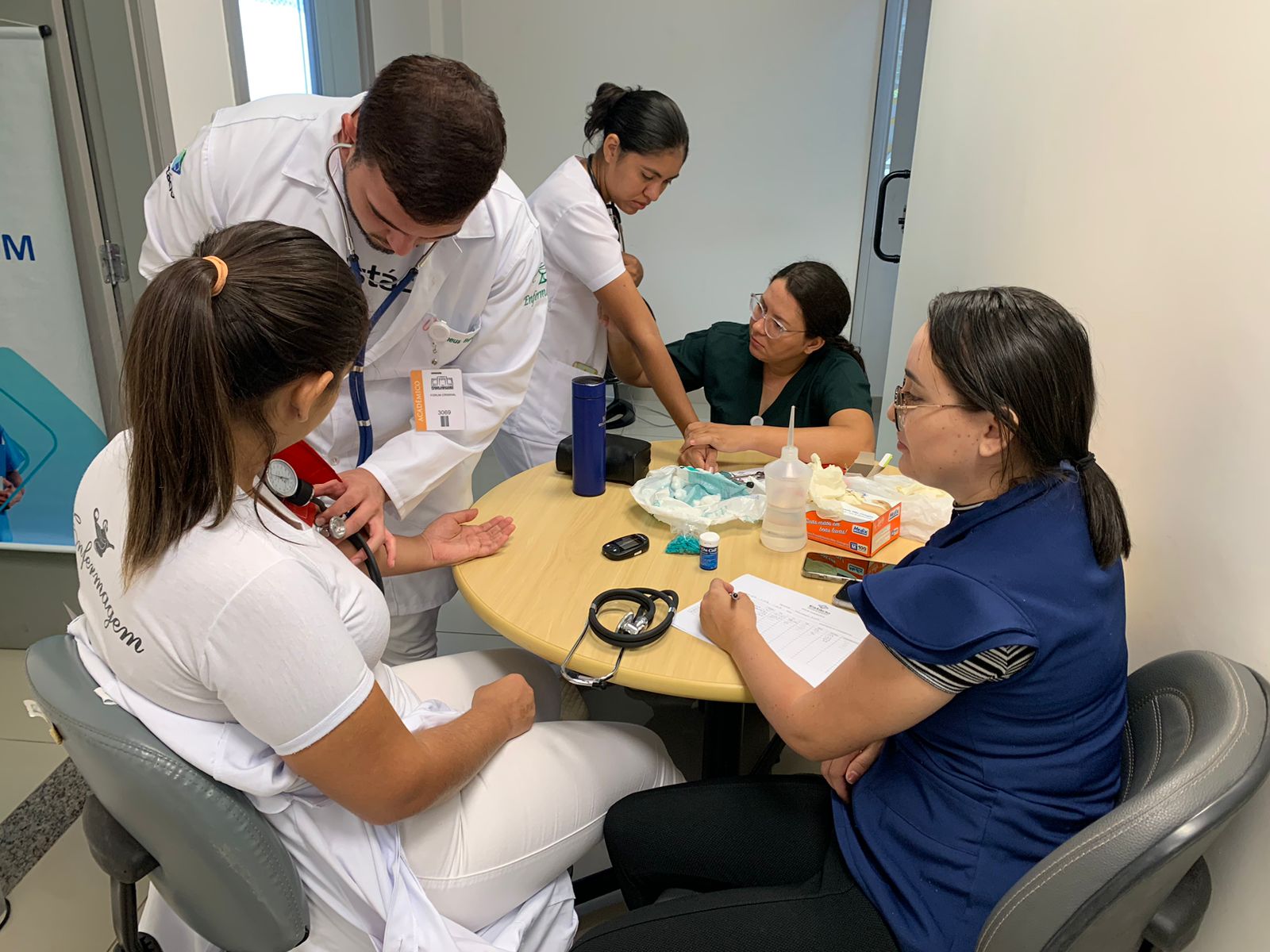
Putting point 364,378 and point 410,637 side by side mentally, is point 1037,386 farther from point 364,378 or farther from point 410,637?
point 410,637

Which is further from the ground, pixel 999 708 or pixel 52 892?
pixel 999 708

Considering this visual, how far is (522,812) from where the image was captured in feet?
3.67

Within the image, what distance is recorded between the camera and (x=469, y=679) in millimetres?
1448

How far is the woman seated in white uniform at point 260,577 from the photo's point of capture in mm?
827

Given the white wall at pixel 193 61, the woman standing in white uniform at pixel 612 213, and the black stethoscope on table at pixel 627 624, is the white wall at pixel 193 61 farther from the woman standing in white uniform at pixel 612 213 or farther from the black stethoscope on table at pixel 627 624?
the black stethoscope on table at pixel 627 624

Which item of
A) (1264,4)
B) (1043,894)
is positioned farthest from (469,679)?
(1264,4)

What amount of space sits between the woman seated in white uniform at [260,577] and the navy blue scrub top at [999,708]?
1.75 ft

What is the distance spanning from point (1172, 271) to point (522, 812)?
1.20 meters

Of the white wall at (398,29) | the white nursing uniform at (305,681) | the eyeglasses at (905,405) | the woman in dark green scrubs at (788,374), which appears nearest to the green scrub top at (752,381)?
the woman in dark green scrubs at (788,374)

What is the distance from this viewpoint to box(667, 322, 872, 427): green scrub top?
79.7 inches

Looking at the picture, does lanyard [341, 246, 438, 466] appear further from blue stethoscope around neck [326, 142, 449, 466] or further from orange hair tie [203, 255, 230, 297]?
orange hair tie [203, 255, 230, 297]

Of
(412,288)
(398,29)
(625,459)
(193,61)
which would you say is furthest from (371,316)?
(398,29)

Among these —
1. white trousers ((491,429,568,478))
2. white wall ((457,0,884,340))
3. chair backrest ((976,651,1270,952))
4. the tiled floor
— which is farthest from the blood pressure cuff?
white wall ((457,0,884,340))

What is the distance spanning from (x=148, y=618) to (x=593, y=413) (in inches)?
38.6
